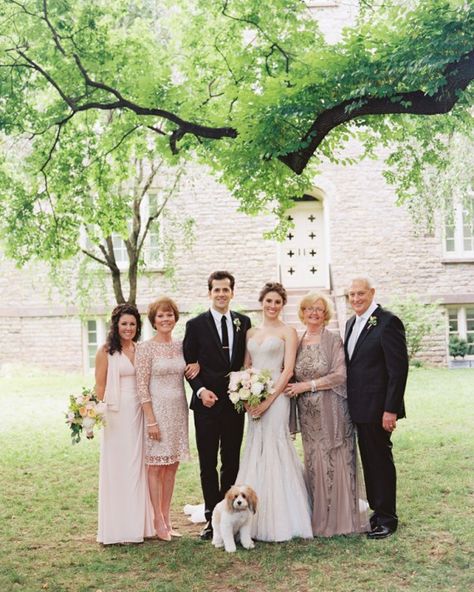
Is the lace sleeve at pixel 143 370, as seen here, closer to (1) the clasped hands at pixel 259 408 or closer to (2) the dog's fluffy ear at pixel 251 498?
(1) the clasped hands at pixel 259 408

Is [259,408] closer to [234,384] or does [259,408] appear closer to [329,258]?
[234,384]

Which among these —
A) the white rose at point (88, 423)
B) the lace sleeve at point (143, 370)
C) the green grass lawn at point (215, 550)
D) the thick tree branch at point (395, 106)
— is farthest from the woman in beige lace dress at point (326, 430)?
the thick tree branch at point (395, 106)

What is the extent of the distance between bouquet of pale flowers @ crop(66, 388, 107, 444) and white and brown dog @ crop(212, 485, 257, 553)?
122cm

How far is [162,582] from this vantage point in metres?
5.38

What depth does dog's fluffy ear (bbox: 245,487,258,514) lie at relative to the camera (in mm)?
5885

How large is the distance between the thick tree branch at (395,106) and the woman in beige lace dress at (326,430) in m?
2.28

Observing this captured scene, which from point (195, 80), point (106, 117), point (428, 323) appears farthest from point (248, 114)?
point (428, 323)

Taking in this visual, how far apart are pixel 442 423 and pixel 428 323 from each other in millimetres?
7681

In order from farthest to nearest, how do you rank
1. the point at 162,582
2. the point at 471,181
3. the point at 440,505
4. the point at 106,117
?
1. the point at 471,181
2. the point at 106,117
3. the point at 440,505
4. the point at 162,582

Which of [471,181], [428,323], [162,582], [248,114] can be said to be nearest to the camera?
[162,582]

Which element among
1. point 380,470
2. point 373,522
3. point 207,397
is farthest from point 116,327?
point 373,522

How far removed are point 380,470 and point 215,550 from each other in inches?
60.4

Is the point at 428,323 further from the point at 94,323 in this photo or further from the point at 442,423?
the point at 94,323

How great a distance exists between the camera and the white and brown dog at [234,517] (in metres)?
5.86
